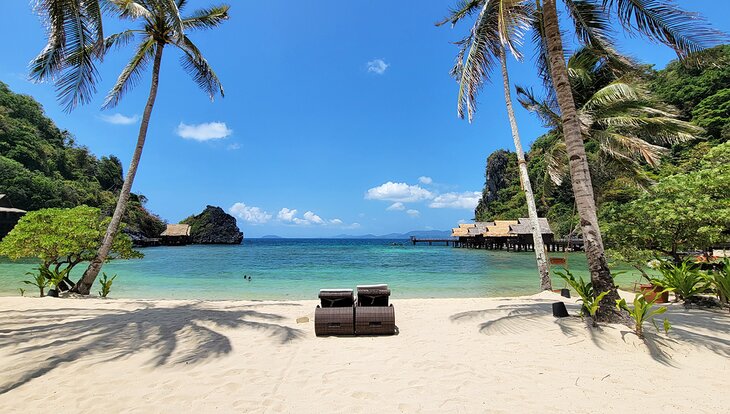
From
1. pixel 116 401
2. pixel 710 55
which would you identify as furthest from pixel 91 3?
pixel 710 55

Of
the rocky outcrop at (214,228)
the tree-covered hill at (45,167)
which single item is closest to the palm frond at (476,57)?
the tree-covered hill at (45,167)

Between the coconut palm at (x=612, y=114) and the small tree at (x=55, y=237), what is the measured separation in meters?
16.1

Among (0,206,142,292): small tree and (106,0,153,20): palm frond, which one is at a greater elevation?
(106,0,153,20): palm frond

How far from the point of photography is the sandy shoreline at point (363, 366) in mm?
3135

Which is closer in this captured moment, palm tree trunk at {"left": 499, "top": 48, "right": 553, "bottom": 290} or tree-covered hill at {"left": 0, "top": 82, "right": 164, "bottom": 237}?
palm tree trunk at {"left": 499, "top": 48, "right": 553, "bottom": 290}

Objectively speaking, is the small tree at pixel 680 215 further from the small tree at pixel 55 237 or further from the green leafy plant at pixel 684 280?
the small tree at pixel 55 237

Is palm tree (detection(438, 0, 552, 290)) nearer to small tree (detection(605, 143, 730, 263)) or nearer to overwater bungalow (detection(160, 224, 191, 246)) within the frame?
small tree (detection(605, 143, 730, 263))

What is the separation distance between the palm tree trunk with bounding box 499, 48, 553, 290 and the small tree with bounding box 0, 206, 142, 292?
44.6 feet

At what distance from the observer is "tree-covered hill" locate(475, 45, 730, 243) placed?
13.6 meters

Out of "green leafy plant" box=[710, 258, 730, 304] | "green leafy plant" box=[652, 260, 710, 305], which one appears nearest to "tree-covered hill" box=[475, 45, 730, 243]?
"green leafy plant" box=[652, 260, 710, 305]

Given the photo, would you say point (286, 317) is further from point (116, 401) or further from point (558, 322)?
point (558, 322)

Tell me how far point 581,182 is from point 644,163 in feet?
112

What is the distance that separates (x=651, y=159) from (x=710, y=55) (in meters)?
5.36

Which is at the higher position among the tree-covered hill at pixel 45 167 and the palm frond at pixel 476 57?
the tree-covered hill at pixel 45 167
